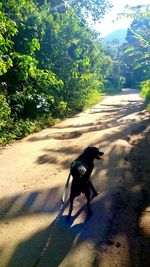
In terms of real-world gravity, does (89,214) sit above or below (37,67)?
below

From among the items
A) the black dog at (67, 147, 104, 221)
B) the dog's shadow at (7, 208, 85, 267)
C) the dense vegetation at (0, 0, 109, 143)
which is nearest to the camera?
the dog's shadow at (7, 208, 85, 267)

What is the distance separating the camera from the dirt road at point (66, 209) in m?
4.38


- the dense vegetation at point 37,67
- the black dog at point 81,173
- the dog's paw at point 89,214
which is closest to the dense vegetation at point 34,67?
the dense vegetation at point 37,67

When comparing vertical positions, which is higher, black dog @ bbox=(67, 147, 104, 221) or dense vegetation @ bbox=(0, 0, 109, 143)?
dense vegetation @ bbox=(0, 0, 109, 143)

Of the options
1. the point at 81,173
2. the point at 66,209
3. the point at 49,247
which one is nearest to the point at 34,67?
the point at 66,209

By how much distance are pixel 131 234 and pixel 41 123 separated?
11130mm

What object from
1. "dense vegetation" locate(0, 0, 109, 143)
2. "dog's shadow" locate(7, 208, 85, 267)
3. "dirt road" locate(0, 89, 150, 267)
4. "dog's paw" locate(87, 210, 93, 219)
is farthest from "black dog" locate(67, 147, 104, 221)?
"dense vegetation" locate(0, 0, 109, 143)

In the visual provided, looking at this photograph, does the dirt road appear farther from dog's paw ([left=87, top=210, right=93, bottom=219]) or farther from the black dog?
the black dog

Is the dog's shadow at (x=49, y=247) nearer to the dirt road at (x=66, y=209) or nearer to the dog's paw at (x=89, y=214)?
the dirt road at (x=66, y=209)

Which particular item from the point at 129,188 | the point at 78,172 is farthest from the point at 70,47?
the point at 78,172

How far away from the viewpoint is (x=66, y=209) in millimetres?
5793

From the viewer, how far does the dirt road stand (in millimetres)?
4383

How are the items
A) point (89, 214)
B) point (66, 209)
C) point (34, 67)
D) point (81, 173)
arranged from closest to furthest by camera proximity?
point (81, 173)
point (89, 214)
point (66, 209)
point (34, 67)

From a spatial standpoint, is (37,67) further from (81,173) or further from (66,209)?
(81,173)
